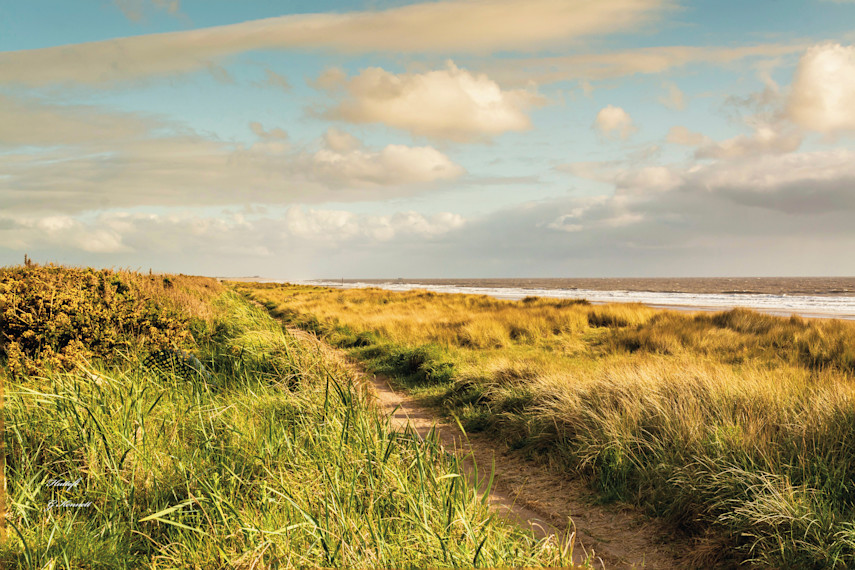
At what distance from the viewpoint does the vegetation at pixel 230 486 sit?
296 centimetres

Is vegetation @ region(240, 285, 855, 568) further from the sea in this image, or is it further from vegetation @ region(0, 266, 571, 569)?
the sea

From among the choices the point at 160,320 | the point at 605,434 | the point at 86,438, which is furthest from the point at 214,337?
the point at 605,434

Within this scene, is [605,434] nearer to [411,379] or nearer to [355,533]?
[355,533]

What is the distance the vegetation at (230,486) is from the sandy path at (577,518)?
0.40 metres

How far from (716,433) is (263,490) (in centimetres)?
430

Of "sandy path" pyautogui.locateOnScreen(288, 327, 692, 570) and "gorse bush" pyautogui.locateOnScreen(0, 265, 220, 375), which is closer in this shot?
"sandy path" pyautogui.locateOnScreen(288, 327, 692, 570)

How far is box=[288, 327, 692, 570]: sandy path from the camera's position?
4090mm

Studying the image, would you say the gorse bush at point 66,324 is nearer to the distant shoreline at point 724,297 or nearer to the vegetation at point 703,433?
the vegetation at point 703,433

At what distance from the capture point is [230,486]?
3582mm

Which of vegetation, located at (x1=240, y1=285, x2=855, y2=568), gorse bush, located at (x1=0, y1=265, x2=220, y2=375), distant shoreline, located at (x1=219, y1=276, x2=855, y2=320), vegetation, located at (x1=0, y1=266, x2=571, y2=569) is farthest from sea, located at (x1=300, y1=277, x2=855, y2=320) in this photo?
gorse bush, located at (x1=0, y1=265, x2=220, y2=375)

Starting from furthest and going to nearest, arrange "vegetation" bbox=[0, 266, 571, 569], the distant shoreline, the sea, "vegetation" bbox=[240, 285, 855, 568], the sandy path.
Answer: the sea, the distant shoreline, the sandy path, "vegetation" bbox=[240, 285, 855, 568], "vegetation" bbox=[0, 266, 571, 569]

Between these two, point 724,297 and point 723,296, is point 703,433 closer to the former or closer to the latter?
point 724,297

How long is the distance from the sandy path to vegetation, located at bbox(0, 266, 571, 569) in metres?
0.40

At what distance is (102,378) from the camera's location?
5445 mm
